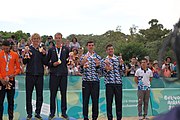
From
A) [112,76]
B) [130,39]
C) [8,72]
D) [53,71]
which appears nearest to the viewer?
[53,71]

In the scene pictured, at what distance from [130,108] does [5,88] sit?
17.6 feet

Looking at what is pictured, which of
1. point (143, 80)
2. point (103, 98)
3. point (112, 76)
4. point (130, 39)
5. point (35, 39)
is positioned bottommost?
point (103, 98)

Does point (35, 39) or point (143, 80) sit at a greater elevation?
point (35, 39)

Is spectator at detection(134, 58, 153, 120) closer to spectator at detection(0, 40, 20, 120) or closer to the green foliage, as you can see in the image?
spectator at detection(0, 40, 20, 120)

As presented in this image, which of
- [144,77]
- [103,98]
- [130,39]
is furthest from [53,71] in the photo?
[130,39]

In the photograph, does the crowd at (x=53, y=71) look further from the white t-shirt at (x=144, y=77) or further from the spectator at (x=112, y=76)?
the white t-shirt at (x=144, y=77)

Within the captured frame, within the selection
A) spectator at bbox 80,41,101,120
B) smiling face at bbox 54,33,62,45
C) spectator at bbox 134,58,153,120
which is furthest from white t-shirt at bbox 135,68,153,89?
smiling face at bbox 54,33,62,45

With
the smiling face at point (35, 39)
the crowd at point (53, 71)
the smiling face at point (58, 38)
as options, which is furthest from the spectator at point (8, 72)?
the smiling face at point (58, 38)

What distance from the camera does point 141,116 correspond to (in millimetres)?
11508

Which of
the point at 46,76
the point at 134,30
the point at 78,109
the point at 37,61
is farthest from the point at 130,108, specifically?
the point at 134,30

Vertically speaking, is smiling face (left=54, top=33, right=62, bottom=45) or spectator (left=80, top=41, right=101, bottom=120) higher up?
smiling face (left=54, top=33, right=62, bottom=45)

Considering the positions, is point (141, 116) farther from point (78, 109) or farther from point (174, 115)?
point (174, 115)

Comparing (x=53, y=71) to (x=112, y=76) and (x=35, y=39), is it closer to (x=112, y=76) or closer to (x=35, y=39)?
(x=35, y=39)

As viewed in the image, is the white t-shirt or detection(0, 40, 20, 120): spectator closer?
detection(0, 40, 20, 120): spectator
